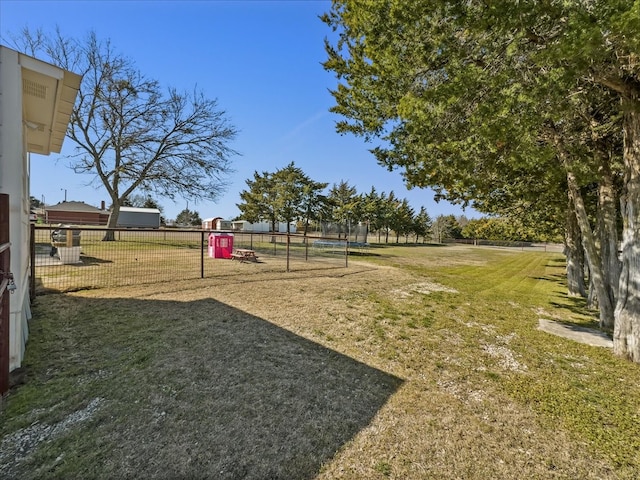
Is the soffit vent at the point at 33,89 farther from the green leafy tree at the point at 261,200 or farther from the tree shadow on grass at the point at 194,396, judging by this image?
the green leafy tree at the point at 261,200

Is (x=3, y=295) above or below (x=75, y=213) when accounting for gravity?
below

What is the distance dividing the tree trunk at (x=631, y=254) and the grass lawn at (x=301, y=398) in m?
0.32

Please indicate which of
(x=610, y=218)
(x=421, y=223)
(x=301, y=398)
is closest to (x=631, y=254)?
(x=610, y=218)

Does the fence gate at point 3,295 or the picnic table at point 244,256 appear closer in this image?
the fence gate at point 3,295

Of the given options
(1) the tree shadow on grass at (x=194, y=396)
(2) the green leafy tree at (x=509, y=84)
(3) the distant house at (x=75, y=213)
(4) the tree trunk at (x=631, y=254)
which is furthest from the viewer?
(3) the distant house at (x=75, y=213)

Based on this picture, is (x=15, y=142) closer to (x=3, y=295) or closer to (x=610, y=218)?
(x=3, y=295)

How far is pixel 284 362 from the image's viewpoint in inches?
143

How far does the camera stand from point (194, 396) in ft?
9.19

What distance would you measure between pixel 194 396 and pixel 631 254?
6107mm

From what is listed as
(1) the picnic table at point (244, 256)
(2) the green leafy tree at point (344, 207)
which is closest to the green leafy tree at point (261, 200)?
(2) the green leafy tree at point (344, 207)

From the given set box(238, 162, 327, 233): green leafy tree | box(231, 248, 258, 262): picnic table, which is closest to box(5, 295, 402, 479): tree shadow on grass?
box(231, 248, 258, 262): picnic table

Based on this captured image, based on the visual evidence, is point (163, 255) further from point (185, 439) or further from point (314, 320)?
point (185, 439)

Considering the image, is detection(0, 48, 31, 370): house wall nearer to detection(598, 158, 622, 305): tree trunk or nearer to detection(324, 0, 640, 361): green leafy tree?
detection(324, 0, 640, 361): green leafy tree

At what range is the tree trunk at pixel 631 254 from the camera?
4.32m
